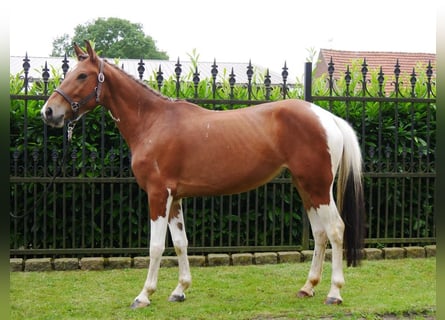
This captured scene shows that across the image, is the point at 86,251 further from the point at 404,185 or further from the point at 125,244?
the point at 404,185

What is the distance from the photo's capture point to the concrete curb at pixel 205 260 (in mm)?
6723

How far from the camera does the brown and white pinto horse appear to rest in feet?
16.6

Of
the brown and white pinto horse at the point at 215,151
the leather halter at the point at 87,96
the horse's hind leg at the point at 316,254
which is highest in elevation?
the leather halter at the point at 87,96

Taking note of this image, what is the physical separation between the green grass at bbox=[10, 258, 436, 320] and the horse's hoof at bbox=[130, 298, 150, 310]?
0.23ft

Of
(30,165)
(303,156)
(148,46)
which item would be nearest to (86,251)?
(30,165)

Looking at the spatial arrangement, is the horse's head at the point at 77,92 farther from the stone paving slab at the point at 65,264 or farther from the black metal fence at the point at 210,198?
the stone paving slab at the point at 65,264

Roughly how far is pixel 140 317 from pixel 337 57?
81.4 ft

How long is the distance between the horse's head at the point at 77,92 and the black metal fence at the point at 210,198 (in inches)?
58.4

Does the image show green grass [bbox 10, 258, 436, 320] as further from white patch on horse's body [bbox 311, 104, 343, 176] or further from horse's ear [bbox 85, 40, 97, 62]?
horse's ear [bbox 85, 40, 97, 62]

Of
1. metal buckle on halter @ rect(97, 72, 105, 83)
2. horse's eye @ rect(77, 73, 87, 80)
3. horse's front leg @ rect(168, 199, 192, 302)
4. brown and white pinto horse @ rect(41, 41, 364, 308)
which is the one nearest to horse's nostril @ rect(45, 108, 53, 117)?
brown and white pinto horse @ rect(41, 41, 364, 308)

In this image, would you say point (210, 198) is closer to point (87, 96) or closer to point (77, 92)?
point (87, 96)

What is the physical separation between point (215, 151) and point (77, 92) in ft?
5.04

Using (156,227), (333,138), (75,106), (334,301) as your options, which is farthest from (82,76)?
(334,301)

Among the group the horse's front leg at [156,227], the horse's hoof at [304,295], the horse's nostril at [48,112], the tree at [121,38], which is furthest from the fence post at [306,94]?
the tree at [121,38]
